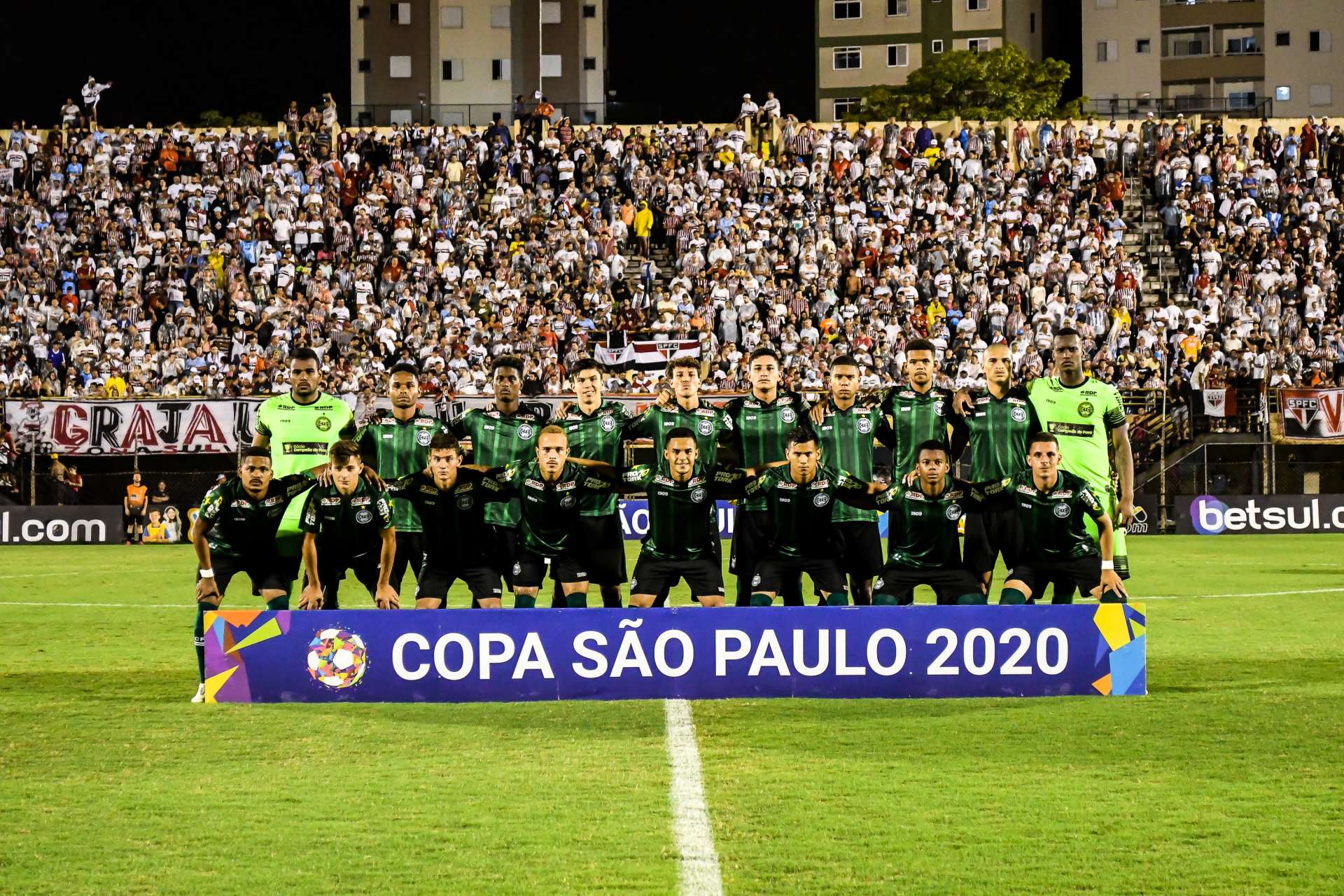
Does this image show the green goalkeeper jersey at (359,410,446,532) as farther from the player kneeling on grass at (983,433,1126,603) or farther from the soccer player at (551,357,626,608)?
the player kneeling on grass at (983,433,1126,603)

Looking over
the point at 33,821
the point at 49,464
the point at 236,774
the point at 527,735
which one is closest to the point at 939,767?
the point at 527,735

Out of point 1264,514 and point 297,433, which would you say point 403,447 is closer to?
point 297,433

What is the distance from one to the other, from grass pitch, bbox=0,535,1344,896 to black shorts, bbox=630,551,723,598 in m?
1.47

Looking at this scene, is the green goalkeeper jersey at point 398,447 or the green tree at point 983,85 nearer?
the green goalkeeper jersey at point 398,447

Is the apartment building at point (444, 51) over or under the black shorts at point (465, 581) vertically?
over

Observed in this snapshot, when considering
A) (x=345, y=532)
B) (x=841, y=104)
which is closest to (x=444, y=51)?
(x=841, y=104)

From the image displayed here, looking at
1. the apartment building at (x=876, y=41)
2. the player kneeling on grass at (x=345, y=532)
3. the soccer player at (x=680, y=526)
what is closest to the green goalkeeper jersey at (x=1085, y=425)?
the soccer player at (x=680, y=526)

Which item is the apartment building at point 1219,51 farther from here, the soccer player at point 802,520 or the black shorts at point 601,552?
the black shorts at point 601,552

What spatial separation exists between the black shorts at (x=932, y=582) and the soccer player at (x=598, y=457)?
1.81 meters

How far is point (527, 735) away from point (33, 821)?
8.59ft

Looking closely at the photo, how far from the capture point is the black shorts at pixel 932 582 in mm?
10484

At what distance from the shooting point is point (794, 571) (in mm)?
10656

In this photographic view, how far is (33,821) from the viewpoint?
6434 mm

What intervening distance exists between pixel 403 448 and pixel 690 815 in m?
5.95
